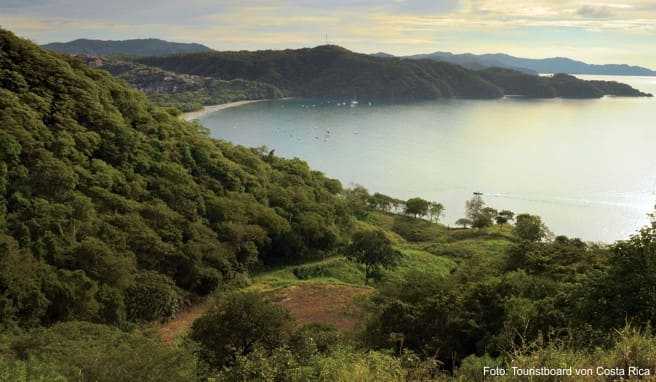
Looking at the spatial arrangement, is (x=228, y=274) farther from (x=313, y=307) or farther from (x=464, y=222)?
(x=464, y=222)

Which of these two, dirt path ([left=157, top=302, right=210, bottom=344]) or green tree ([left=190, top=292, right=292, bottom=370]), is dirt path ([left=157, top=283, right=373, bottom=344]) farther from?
green tree ([left=190, top=292, right=292, bottom=370])

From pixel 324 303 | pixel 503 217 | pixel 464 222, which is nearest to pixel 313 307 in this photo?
pixel 324 303

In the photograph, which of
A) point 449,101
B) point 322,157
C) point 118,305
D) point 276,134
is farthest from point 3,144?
point 449,101

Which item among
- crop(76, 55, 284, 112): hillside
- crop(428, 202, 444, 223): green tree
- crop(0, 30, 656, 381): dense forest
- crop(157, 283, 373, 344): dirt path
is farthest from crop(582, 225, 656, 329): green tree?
crop(76, 55, 284, 112): hillside

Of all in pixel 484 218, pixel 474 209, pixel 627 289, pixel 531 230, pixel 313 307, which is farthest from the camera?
pixel 474 209

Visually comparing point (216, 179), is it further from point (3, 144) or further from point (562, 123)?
point (562, 123)
